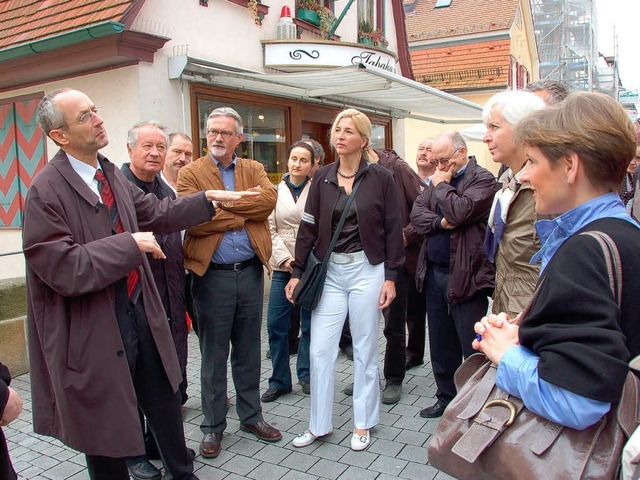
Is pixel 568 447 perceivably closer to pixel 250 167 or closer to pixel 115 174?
pixel 115 174

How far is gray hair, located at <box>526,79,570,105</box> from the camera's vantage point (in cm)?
351

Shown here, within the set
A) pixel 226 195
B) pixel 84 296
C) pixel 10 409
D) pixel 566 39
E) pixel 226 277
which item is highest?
pixel 566 39

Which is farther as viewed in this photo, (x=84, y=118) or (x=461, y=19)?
(x=461, y=19)

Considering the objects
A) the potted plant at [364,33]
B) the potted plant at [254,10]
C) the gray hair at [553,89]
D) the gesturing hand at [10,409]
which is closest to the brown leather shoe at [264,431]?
the gesturing hand at [10,409]

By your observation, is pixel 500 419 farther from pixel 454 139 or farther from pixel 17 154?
pixel 17 154

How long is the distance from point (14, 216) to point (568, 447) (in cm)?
750

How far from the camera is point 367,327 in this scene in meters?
3.62

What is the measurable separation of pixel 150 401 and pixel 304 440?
117 cm

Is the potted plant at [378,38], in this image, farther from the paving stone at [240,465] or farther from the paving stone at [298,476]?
the paving stone at [298,476]

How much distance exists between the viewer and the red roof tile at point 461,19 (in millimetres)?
18562

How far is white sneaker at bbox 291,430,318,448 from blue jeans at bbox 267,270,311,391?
85 centimetres

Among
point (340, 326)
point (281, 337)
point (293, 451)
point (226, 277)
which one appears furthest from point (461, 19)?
point (293, 451)

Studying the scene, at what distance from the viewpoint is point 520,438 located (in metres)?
1.49

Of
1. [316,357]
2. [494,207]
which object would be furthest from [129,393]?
[494,207]
